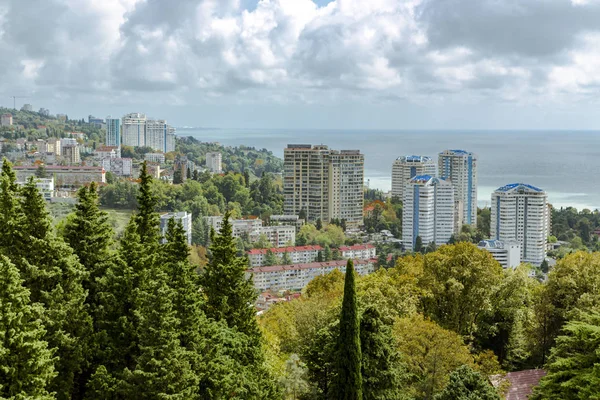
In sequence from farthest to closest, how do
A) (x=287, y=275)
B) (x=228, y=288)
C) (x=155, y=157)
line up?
(x=155, y=157)
(x=287, y=275)
(x=228, y=288)

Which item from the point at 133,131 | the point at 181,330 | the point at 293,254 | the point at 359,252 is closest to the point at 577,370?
the point at 181,330

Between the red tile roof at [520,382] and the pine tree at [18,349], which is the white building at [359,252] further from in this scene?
the pine tree at [18,349]

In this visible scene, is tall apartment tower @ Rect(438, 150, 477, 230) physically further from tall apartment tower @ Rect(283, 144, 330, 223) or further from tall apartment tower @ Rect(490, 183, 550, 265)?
tall apartment tower @ Rect(283, 144, 330, 223)

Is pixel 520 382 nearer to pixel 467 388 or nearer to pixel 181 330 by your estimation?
pixel 467 388

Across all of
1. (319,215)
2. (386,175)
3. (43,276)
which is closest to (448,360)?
(43,276)

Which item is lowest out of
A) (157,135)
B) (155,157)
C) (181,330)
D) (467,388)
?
(467,388)

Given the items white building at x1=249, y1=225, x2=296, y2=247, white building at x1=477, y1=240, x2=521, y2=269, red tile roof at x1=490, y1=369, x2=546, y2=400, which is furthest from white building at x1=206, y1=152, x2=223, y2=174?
red tile roof at x1=490, y1=369, x2=546, y2=400

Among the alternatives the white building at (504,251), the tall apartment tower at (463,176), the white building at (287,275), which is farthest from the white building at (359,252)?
the tall apartment tower at (463,176)
